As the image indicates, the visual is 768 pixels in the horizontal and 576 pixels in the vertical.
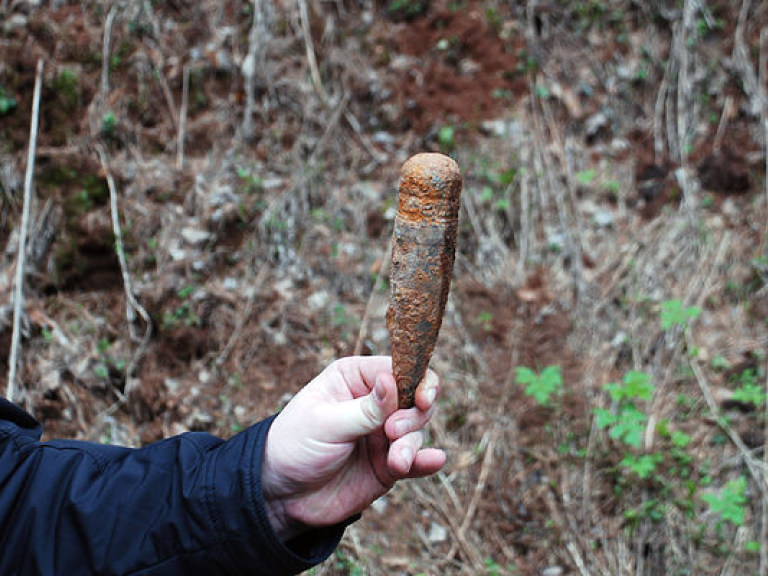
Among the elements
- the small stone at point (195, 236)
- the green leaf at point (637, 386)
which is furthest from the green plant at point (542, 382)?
the small stone at point (195, 236)

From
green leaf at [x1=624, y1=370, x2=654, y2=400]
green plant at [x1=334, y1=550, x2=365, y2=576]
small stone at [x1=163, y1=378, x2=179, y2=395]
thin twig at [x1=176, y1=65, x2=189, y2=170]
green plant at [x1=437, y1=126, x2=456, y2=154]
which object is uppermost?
thin twig at [x1=176, y1=65, x2=189, y2=170]

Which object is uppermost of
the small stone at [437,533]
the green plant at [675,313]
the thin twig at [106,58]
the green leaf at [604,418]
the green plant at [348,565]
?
the thin twig at [106,58]

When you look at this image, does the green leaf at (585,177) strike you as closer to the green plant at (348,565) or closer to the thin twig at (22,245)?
the green plant at (348,565)

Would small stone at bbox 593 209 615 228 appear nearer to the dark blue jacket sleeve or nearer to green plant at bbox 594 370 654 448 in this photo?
green plant at bbox 594 370 654 448

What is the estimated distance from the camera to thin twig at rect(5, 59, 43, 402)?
11.7ft

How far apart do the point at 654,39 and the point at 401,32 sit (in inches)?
76.7

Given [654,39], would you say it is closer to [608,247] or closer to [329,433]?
[608,247]

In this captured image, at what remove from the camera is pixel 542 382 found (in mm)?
3480

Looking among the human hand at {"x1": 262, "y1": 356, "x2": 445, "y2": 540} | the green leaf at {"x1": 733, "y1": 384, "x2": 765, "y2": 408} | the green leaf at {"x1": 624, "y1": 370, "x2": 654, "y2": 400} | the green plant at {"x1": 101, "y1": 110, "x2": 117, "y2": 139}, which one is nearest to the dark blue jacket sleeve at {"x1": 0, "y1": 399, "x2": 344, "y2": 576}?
the human hand at {"x1": 262, "y1": 356, "x2": 445, "y2": 540}

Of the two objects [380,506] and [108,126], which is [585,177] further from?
[108,126]

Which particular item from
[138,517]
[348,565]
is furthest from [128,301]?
[138,517]

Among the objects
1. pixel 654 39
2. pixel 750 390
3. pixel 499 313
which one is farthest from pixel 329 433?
pixel 654 39

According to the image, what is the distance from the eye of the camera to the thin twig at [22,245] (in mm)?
3572

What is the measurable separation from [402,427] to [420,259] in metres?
0.47
